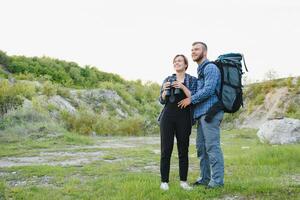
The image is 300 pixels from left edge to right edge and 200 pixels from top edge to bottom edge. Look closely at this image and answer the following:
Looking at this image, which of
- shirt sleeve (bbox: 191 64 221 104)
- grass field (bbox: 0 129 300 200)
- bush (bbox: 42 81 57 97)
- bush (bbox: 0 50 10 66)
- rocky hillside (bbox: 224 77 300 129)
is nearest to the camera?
shirt sleeve (bbox: 191 64 221 104)

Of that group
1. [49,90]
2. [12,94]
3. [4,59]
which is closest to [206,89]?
[12,94]

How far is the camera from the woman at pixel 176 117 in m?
6.01

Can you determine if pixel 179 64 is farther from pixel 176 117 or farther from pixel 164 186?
pixel 164 186

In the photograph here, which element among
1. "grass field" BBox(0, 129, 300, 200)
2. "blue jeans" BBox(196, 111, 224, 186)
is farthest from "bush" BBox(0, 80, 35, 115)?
"blue jeans" BBox(196, 111, 224, 186)

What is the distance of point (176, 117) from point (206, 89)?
0.59 metres

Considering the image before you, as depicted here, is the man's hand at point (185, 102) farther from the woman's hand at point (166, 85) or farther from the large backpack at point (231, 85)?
the large backpack at point (231, 85)

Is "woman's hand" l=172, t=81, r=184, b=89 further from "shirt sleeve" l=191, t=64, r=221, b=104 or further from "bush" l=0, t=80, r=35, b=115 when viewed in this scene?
"bush" l=0, t=80, r=35, b=115

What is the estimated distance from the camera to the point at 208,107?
5984mm

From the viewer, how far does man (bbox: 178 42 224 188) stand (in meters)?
5.91

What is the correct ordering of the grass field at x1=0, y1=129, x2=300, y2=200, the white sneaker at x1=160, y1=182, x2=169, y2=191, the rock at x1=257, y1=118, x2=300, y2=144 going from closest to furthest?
the grass field at x1=0, y1=129, x2=300, y2=200 → the white sneaker at x1=160, y1=182, x2=169, y2=191 → the rock at x1=257, y1=118, x2=300, y2=144

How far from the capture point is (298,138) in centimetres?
1359

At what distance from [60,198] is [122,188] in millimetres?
928

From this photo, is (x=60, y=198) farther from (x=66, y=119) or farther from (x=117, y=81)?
(x=117, y=81)

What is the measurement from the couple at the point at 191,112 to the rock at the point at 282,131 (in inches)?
323
